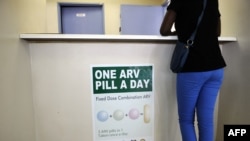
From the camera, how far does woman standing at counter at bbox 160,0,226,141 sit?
3.66 ft

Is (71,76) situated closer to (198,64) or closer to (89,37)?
(89,37)

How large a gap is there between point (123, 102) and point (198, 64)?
0.61 metres

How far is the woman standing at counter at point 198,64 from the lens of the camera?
3.66ft

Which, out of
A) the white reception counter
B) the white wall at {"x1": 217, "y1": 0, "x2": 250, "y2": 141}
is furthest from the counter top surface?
the white wall at {"x1": 217, "y1": 0, "x2": 250, "y2": 141}

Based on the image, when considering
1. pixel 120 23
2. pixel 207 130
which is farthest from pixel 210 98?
pixel 120 23

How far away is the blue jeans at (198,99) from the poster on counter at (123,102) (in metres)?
0.30

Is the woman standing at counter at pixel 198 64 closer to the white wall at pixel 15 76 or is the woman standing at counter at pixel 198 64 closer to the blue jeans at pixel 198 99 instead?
the blue jeans at pixel 198 99

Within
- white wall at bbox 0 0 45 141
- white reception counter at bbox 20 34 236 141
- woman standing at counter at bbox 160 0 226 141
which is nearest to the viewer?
white wall at bbox 0 0 45 141

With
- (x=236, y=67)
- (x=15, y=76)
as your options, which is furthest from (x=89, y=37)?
(x=236, y=67)

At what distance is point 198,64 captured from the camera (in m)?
1.12

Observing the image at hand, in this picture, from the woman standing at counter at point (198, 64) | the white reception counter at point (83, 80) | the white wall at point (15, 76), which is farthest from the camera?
the white reception counter at point (83, 80)

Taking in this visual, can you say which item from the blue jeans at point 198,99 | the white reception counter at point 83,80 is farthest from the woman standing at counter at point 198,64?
the white reception counter at point 83,80

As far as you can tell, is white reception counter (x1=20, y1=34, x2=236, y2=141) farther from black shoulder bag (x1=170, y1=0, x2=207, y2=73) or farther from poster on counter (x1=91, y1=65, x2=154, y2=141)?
black shoulder bag (x1=170, y1=0, x2=207, y2=73)

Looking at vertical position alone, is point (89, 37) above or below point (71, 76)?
above
